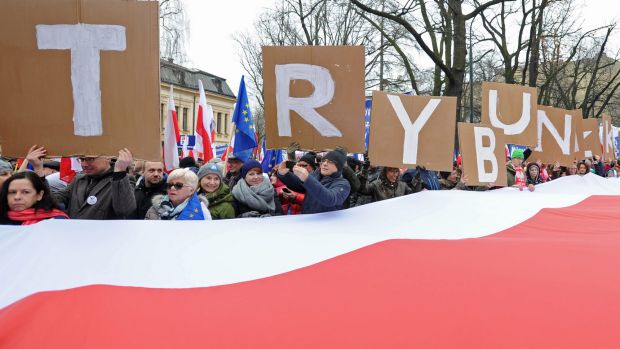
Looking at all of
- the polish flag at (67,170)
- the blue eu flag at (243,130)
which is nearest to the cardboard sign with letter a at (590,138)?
the blue eu flag at (243,130)

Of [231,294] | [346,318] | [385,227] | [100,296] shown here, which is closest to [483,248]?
[385,227]

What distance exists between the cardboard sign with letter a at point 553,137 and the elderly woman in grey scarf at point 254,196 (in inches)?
214

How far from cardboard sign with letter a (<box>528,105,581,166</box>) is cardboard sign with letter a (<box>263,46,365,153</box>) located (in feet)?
14.5

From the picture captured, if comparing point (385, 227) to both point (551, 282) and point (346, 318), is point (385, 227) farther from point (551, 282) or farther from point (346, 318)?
point (346, 318)

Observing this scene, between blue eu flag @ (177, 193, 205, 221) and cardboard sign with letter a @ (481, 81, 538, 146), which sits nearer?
blue eu flag @ (177, 193, 205, 221)

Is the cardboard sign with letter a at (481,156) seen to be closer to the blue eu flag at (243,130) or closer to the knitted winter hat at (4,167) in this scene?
the blue eu flag at (243,130)

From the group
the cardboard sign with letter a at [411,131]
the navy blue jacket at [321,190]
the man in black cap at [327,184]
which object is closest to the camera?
the navy blue jacket at [321,190]

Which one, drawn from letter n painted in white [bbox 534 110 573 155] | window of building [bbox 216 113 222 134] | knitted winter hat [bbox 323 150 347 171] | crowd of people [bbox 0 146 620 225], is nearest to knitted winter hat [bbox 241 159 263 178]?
crowd of people [bbox 0 146 620 225]

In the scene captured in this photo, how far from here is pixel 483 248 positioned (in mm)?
Result: 2857

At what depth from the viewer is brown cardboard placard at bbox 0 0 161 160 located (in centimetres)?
346

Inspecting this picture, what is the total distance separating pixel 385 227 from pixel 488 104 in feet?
14.0

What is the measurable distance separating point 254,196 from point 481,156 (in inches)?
139

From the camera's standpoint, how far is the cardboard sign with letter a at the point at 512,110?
24.0 ft

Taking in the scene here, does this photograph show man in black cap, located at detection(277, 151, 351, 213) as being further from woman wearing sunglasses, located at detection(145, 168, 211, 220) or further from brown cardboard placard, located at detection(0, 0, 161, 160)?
brown cardboard placard, located at detection(0, 0, 161, 160)
